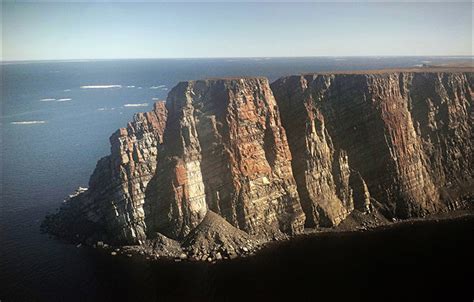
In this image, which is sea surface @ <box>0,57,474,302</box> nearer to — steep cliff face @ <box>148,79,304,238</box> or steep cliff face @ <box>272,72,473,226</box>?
steep cliff face @ <box>272,72,473,226</box>

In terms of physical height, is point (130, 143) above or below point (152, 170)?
above

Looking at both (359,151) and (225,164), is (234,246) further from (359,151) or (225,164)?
(359,151)

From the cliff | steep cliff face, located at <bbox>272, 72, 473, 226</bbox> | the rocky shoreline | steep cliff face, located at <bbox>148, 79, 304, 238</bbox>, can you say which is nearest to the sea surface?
the rocky shoreline

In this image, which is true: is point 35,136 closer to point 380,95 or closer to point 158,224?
point 158,224

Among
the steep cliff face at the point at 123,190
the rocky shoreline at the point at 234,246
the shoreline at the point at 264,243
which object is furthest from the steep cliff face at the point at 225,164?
the shoreline at the point at 264,243

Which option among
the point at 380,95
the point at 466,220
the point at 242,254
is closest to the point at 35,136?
the point at 242,254

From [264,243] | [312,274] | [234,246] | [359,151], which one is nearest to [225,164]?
[234,246]

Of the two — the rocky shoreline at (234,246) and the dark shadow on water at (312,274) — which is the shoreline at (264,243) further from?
the dark shadow on water at (312,274)
